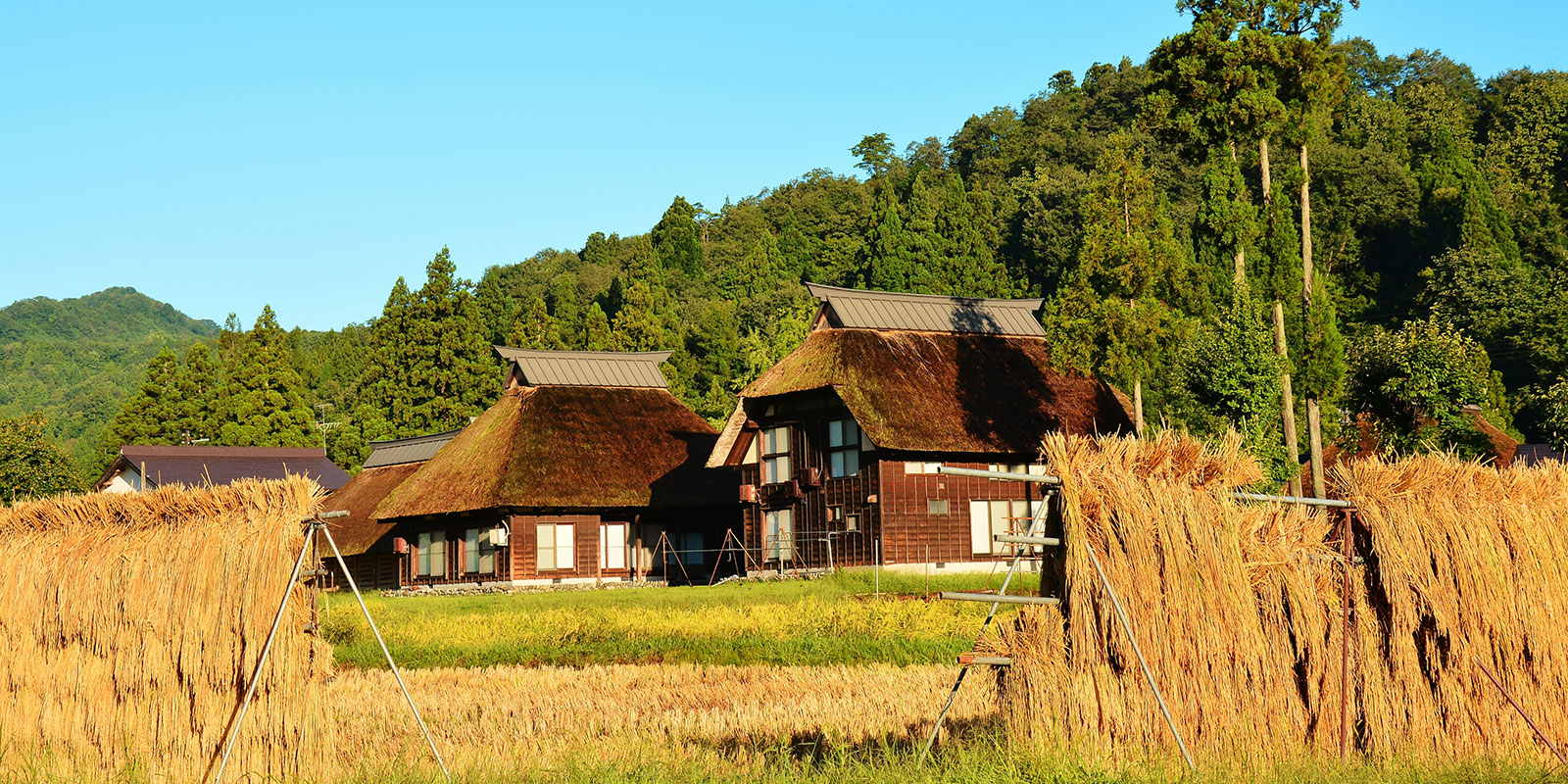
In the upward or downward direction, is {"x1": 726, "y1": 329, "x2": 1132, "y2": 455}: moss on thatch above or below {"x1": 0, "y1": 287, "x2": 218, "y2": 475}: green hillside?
below

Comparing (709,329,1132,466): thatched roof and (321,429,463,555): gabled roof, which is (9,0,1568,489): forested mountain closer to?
(709,329,1132,466): thatched roof

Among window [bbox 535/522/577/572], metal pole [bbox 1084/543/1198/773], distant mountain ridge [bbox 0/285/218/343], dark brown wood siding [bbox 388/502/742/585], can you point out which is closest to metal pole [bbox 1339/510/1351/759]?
metal pole [bbox 1084/543/1198/773]

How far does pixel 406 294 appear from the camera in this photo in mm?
69000

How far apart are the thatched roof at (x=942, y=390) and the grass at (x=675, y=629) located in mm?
7490

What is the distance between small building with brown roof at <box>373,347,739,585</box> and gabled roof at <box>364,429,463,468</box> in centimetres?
363

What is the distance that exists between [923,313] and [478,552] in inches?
551

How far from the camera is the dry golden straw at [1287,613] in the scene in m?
10.4

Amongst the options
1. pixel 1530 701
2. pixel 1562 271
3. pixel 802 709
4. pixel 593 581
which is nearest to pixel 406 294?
pixel 593 581

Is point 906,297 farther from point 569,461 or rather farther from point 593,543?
point 593,543

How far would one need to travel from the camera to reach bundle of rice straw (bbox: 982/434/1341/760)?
10312 mm

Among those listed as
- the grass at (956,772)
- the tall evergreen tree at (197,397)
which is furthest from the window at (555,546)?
the tall evergreen tree at (197,397)

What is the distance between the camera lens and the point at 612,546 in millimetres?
40281

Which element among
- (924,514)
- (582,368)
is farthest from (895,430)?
(582,368)

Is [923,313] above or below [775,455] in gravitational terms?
above
